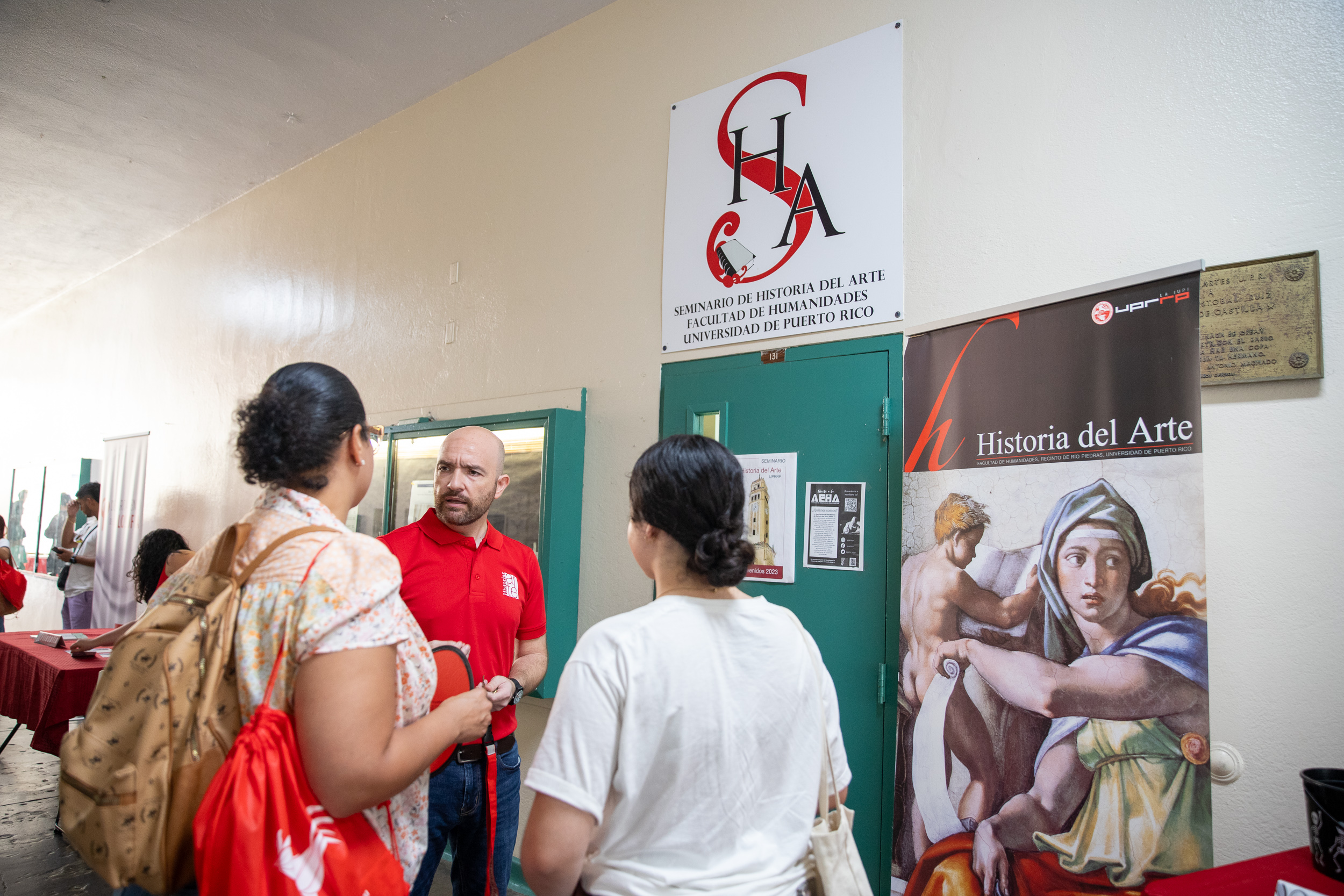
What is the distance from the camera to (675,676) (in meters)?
1.11

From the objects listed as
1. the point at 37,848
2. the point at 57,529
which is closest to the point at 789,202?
the point at 37,848

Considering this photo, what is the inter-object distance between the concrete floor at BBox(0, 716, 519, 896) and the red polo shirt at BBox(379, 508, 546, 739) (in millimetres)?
1451

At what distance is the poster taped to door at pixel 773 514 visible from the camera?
260 centimetres

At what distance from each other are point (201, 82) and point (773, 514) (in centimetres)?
438

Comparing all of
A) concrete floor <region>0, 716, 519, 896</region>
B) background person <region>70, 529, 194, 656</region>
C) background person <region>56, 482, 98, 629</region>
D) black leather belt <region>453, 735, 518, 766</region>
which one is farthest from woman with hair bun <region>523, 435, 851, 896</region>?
background person <region>56, 482, 98, 629</region>

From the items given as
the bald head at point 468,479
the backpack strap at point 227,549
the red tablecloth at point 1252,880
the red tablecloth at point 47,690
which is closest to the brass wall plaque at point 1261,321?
the red tablecloth at point 1252,880

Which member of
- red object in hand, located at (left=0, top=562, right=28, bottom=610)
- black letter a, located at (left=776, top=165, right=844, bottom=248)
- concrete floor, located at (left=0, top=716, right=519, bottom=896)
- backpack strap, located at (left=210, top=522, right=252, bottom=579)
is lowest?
concrete floor, located at (left=0, top=716, right=519, bottom=896)

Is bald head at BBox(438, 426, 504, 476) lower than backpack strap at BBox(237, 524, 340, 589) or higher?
Answer: higher

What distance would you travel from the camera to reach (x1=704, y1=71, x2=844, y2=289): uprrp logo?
2.68 m

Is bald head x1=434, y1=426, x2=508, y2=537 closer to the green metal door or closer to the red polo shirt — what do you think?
the red polo shirt

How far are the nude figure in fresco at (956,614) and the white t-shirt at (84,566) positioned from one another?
740 cm

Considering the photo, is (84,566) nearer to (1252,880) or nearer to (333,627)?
(333,627)

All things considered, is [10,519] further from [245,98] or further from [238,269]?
[245,98]

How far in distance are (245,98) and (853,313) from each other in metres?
4.24
